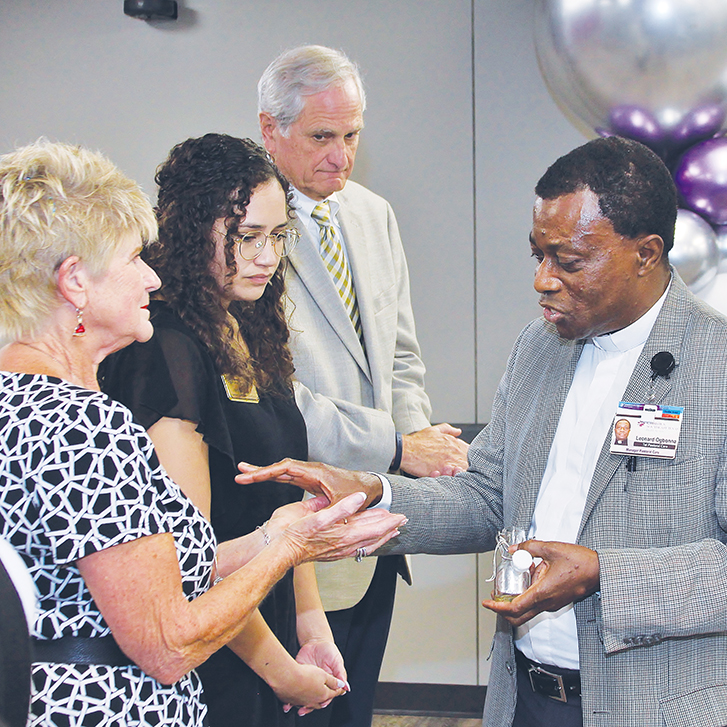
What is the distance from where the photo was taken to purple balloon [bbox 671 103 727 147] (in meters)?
2.40

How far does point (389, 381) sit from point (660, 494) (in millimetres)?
1180

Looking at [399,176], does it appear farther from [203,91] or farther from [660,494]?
[660,494]

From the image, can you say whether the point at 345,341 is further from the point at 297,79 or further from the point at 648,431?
the point at 648,431

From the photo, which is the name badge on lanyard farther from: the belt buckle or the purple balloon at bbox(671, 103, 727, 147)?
the purple balloon at bbox(671, 103, 727, 147)

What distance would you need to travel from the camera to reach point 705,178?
2.50 m

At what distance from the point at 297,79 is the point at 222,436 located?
123 centimetres

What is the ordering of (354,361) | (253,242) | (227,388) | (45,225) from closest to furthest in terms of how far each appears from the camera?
(45,225) → (227,388) → (253,242) → (354,361)

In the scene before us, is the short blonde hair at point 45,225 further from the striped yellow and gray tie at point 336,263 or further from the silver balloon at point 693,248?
the silver balloon at point 693,248

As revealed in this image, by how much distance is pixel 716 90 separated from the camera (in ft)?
7.72

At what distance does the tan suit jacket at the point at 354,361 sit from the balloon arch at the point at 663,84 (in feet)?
2.31

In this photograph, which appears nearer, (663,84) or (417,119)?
(663,84)

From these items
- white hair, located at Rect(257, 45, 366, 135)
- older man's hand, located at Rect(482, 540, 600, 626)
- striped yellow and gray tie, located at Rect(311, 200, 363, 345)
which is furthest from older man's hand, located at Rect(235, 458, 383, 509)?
white hair, located at Rect(257, 45, 366, 135)

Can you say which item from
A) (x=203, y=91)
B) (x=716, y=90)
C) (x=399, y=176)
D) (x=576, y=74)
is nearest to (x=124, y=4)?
(x=203, y=91)

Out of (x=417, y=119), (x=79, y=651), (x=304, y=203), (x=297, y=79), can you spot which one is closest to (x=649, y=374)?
(x=79, y=651)
